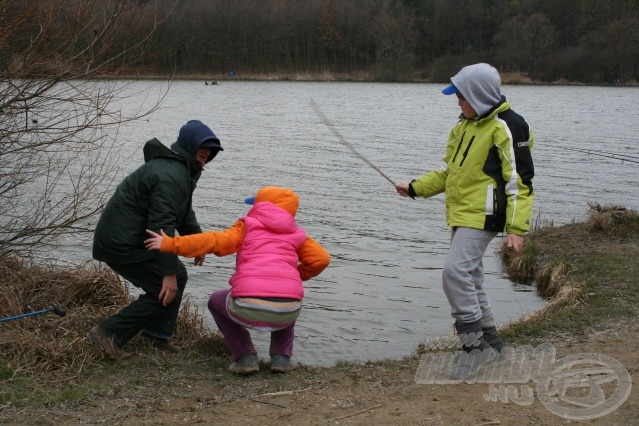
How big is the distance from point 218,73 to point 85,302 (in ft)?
210

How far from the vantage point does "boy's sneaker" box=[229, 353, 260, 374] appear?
5875mm

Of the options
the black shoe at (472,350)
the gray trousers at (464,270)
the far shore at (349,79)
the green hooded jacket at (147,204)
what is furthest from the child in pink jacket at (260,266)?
the far shore at (349,79)

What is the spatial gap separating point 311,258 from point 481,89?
5.25 feet

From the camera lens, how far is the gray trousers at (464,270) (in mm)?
5594

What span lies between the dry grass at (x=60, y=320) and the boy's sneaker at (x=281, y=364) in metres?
0.63

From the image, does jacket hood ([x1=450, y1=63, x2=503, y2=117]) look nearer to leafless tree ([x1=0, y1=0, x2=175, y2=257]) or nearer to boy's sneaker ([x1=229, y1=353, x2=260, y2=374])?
boy's sneaker ([x1=229, y1=353, x2=260, y2=374])

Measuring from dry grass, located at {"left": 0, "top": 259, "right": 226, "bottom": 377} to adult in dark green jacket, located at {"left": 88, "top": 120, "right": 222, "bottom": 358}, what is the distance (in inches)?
9.7

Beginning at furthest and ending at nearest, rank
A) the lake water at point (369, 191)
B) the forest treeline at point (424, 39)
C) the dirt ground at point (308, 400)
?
the forest treeline at point (424, 39)
the lake water at point (369, 191)
the dirt ground at point (308, 400)

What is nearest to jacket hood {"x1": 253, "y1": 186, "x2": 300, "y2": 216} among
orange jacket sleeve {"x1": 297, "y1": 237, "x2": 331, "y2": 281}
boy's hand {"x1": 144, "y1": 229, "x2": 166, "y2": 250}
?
orange jacket sleeve {"x1": 297, "y1": 237, "x2": 331, "y2": 281}

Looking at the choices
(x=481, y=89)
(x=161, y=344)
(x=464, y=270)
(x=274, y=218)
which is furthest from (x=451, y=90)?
(x=161, y=344)

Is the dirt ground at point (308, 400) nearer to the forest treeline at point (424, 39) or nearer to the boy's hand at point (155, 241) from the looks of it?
the boy's hand at point (155, 241)

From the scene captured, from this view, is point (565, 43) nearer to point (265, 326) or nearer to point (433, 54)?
point (433, 54)

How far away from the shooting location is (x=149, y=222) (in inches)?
222

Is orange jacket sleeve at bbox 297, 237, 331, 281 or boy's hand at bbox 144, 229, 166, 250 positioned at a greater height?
boy's hand at bbox 144, 229, 166, 250
